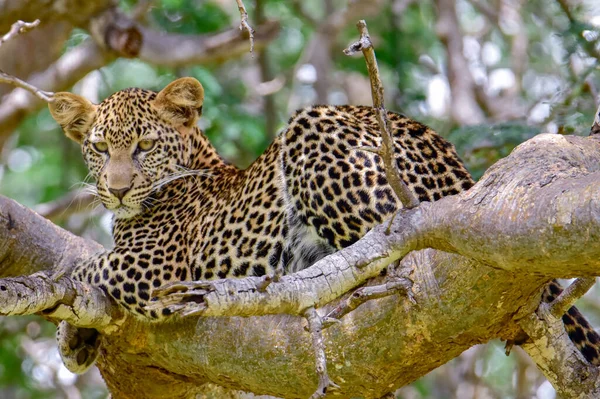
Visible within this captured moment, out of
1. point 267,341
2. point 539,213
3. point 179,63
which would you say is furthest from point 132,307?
point 179,63

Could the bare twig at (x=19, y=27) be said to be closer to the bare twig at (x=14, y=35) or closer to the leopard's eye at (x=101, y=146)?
the bare twig at (x=14, y=35)

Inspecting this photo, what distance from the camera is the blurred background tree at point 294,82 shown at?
996 cm

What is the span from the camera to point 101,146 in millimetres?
7902

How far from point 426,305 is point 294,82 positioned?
1112 centimetres

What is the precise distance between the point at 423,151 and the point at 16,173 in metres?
13.1

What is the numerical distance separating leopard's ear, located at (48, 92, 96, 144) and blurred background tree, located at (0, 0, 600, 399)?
23.3 inches

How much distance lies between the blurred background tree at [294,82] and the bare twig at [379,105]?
4.07 m

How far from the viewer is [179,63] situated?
10.8m

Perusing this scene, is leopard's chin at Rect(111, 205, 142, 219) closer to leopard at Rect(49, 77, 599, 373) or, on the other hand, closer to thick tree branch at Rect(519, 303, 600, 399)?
leopard at Rect(49, 77, 599, 373)

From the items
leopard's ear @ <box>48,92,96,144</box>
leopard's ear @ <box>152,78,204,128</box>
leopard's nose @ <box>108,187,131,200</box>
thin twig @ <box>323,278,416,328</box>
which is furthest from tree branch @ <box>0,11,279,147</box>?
thin twig @ <box>323,278,416,328</box>

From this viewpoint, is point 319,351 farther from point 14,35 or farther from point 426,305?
point 14,35

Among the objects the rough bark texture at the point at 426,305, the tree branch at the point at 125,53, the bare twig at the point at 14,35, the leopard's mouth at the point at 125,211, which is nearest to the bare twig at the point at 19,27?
the bare twig at the point at 14,35

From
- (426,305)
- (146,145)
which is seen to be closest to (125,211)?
(146,145)

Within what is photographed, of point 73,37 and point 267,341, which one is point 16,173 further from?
point 267,341
